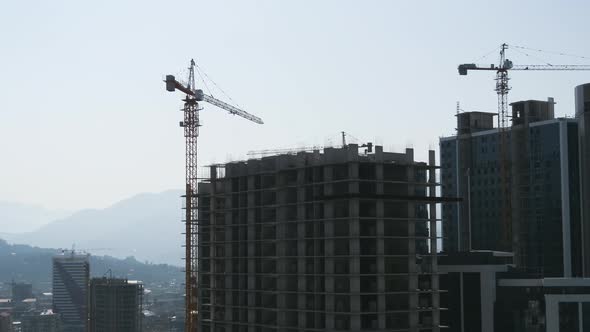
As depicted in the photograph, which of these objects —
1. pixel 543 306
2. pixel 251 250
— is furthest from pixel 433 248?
pixel 543 306

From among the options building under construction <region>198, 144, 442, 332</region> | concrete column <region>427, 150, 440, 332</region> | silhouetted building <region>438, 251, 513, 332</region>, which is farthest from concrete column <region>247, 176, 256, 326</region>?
silhouetted building <region>438, 251, 513, 332</region>

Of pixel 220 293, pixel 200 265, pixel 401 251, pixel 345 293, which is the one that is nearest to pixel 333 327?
pixel 345 293

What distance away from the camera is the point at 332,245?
399ft

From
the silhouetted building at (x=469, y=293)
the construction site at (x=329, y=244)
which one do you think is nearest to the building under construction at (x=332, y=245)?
the construction site at (x=329, y=244)

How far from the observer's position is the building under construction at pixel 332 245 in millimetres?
120250

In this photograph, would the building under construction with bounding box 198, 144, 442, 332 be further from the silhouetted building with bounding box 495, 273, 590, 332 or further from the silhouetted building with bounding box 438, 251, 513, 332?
the silhouetted building with bounding box 495, 273, 590, 332

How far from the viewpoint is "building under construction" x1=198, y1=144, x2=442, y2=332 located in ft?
395

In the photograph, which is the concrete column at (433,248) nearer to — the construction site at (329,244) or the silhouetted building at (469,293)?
the construction site at (329,244)

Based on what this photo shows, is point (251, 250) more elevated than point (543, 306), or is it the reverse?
point (251, 250)

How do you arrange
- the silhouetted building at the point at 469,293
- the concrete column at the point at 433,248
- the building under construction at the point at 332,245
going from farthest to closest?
the silhouetted building at the point at 469,293 < the concrete column at the point at 433,248 < the building under construction at the point at 332,245

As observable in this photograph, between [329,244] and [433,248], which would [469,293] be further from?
[329,244]

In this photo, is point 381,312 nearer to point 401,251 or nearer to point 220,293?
point 401,251

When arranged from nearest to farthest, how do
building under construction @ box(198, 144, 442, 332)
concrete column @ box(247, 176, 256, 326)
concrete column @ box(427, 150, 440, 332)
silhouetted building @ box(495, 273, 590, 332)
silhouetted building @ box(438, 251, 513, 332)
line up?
1. building under construction @ box(198, 144, 442, 332)
2. concrete column @ box(427, 150, 440, 332)
3. concrete column @ box(247, 176, 256, 326)
4. silhouetted building @ box(495, 273, 590, 332)
5. silhouetted building @ box(438, 251, 513, 332)

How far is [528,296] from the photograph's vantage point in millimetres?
169875
